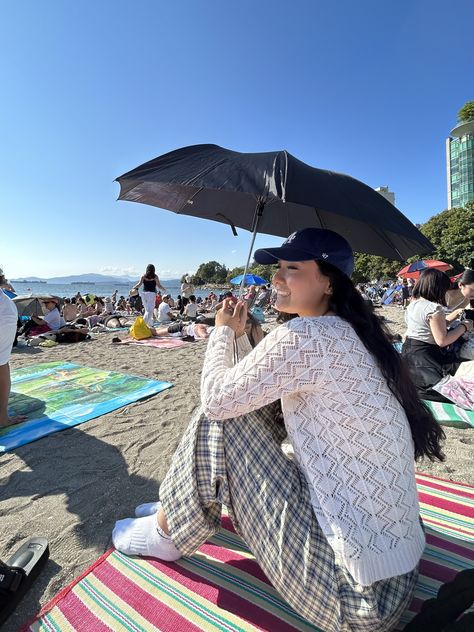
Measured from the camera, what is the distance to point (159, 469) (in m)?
2.57

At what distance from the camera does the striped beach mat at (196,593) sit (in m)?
1.37

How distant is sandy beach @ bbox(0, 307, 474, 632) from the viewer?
1775mm

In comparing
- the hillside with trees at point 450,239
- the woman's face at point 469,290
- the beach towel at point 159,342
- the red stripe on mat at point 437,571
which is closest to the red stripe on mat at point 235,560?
the red stripe on mat at point 437,571

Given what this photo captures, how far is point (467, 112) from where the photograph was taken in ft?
168

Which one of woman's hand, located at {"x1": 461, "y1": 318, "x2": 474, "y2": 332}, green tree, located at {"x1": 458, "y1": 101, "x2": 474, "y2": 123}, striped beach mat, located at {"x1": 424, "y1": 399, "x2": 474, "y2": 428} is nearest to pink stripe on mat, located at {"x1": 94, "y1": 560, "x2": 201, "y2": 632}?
striped beach mat, located at {"x1": 424, "y1": 399, "x2": 474, "y2": 428}

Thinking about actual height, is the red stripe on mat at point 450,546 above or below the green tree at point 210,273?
below

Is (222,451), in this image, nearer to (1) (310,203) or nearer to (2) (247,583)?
(2) (247,583)

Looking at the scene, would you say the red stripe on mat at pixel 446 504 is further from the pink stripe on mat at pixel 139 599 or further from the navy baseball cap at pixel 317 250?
the navy baseball cap at pixel 317 250

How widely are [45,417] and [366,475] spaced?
3498mm

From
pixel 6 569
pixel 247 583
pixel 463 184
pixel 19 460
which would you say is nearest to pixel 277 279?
pixel 247 583

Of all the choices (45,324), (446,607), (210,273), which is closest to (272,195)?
(446,607)

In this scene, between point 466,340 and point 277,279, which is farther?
point 466,340

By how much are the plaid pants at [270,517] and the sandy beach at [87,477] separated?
0.84 metres

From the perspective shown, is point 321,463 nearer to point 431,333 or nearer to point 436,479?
point 436,479
